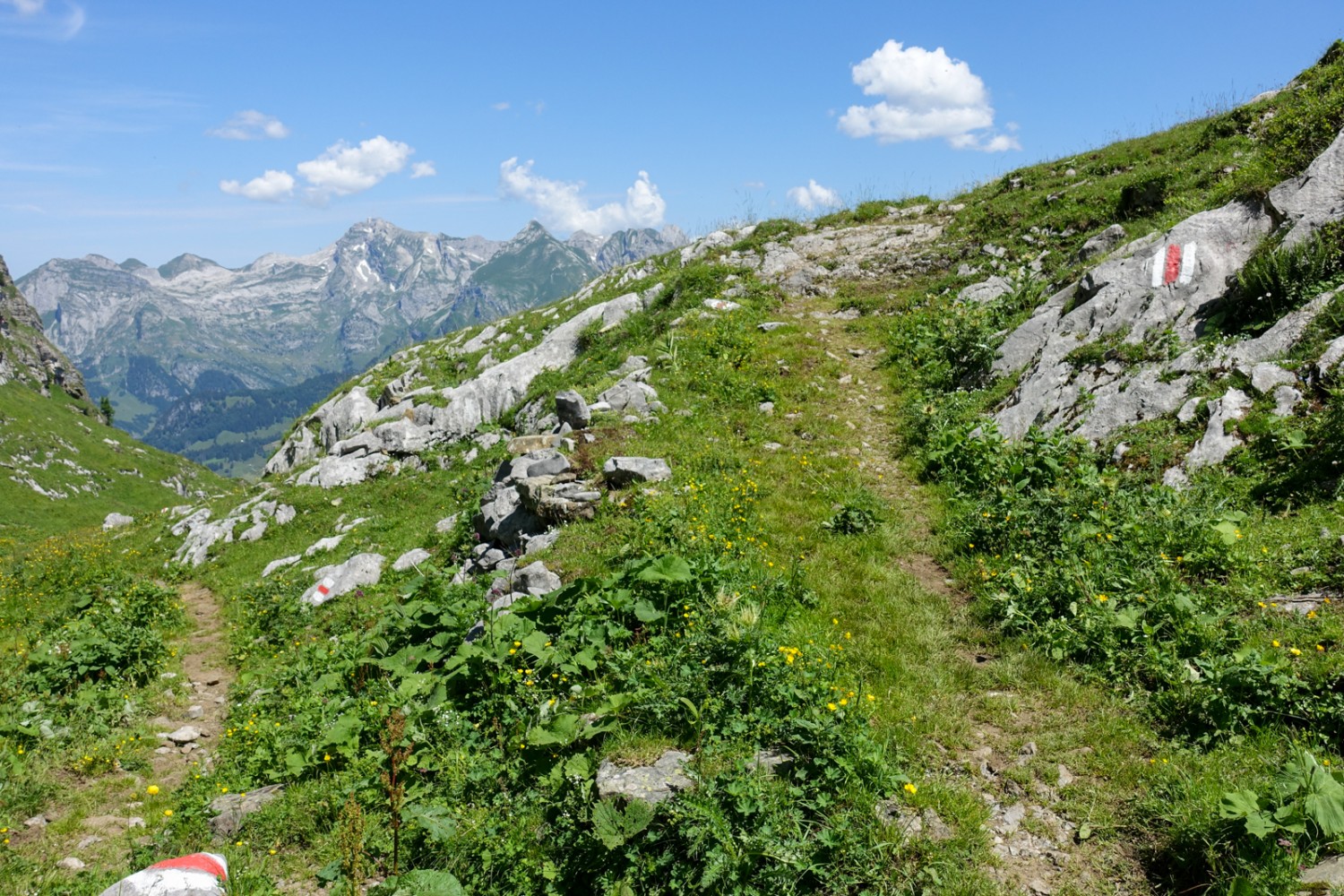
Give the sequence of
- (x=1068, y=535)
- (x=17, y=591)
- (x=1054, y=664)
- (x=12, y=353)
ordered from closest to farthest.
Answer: (x=1054, y=664)
(x=1068, y=535)
(x=17, y=591)
(x=12, y=353)

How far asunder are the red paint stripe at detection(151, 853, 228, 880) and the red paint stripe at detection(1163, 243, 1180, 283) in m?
17.1

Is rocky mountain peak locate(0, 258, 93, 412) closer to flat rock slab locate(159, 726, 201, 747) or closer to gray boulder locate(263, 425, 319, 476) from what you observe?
gray boulder locate(263, 425, 319, 476)

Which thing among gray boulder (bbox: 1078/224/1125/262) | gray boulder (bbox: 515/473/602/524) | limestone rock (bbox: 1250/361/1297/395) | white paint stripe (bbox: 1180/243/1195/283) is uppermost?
gray boulder (bbox: 1078/224/1125/262)

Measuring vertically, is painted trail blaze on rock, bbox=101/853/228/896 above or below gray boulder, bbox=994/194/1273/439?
below

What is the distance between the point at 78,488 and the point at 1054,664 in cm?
14400

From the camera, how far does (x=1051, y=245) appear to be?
20.9 m

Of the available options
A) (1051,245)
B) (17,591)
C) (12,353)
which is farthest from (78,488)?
(1051,245)

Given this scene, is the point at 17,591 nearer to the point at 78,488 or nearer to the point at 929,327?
the point at 929,327

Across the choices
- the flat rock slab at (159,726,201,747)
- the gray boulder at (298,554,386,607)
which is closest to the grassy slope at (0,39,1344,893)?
the gray boulder at (298,554,386,607)

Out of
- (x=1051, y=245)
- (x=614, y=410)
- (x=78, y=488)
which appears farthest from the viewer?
(x=78, y=488)

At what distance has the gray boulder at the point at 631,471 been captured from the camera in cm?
1234

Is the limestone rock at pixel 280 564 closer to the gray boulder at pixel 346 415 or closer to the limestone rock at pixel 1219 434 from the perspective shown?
the gray boulder at pixel 346 415

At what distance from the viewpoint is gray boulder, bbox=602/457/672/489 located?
12336mm

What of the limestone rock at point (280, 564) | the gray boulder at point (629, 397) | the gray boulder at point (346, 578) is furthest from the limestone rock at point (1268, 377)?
the limestone rock at point (280, 564)
